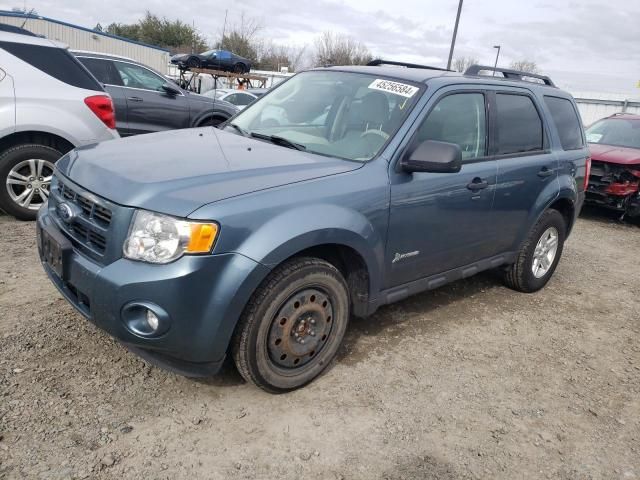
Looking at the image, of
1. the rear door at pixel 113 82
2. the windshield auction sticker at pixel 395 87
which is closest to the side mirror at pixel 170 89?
the rear door at pixel 113 82

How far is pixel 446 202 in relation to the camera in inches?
138

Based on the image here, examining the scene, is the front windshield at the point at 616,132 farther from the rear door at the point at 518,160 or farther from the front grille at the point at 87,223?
the front grille at the point at 87,223

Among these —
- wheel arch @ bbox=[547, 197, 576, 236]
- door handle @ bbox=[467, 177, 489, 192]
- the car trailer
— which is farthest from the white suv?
the car trailer

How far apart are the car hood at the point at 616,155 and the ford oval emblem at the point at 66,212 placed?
8262 mm

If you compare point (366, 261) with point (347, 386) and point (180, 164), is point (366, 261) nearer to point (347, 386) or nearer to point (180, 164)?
point (347, 386)

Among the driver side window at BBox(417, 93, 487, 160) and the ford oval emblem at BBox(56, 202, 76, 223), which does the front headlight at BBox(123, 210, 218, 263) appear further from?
the driver side window at BBox(417, 93, 487, 160)

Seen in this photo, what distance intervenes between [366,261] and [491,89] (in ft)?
6.19

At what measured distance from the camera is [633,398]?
3.40 metres

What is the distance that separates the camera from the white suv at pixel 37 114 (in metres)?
5.09

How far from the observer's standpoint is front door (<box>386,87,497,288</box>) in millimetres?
3268

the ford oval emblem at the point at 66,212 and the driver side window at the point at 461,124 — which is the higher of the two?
the driver side window at the point at 461,124

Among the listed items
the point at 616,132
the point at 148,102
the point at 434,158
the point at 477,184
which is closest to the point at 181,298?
the point at 434,158

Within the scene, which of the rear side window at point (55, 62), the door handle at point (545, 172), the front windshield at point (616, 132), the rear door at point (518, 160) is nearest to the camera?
the rear door at point (518, 160)

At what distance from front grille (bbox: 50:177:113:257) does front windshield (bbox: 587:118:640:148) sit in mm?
9137
